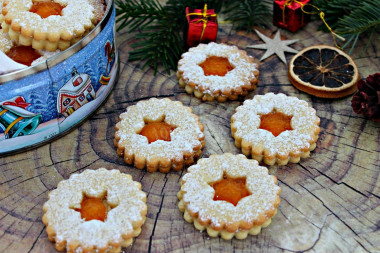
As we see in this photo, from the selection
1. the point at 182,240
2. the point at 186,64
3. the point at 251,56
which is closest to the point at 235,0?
the point at 251,56

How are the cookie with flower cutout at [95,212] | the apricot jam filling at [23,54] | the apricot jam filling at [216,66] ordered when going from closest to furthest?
the cookie with flower cutout at [95,212] < the apricot jam filling at [23,54] < the apricot jam filling at [216,66]

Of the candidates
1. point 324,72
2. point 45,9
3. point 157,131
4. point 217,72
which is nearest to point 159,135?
point 157,131

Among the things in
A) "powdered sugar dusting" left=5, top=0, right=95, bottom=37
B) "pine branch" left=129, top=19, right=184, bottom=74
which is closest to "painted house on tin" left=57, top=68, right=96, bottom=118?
"powdered sugar dusting" left=5, top=0, right=95, bottom=37

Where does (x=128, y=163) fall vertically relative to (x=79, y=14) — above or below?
below

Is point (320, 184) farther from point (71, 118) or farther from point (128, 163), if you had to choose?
point (71, 118)

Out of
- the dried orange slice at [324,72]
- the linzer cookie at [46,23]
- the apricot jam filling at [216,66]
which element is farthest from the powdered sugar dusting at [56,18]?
the dried orange slice at [324,72]

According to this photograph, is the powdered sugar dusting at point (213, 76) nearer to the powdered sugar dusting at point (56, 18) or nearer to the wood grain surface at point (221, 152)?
the wood grain surface at point (221, 152)

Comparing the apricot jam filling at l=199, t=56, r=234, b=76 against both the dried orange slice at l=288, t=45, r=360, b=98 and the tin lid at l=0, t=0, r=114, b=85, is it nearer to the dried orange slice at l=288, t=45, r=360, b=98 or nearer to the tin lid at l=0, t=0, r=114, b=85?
the dried orange slice at l=288, t=45, r=360, b=98
